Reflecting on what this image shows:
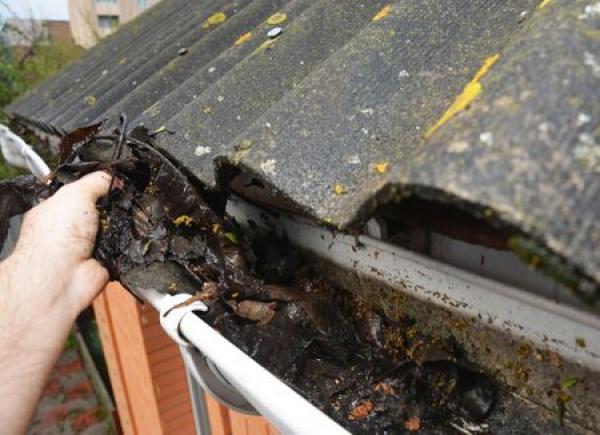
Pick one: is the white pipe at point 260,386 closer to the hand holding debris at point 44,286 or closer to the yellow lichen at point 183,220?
the yellow lichen at point 183,220

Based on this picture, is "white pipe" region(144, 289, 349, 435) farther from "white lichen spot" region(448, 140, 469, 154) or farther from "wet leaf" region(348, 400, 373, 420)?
"white lichen spot" region(448, 140, 469, 154)

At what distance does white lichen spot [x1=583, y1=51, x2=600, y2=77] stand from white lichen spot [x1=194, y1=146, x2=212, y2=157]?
0.84 metres

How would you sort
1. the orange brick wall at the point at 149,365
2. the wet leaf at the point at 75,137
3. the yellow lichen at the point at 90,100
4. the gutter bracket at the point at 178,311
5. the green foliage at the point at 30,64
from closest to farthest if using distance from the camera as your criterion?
the gutter bracket at the point at 178,311
the wet leaf at the point at 75,137
the yellow lichen at the point at 90,100
the orange brick wall at the point at 149,365
the green foliage at the point at 30,64

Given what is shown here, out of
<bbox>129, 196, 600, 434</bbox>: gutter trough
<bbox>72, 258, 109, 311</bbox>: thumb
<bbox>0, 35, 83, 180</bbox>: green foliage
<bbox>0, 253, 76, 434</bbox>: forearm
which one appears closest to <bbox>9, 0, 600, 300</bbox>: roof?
<bbox>129, 196, 600, 434</bbox>: gutter trough

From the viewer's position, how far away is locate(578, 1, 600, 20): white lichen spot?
67cm

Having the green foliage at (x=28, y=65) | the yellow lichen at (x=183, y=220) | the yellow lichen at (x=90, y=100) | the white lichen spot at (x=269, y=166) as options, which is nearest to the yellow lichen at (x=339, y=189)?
the white lichen spot at (x=269, y=166)

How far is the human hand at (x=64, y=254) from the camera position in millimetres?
1284

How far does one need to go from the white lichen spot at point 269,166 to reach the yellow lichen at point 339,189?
12 centimetres

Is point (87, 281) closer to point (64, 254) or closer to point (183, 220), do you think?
point (64, 254)

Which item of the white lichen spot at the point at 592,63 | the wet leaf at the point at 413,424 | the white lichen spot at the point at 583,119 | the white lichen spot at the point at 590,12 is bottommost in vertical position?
the wet leaf at the point at 413,424

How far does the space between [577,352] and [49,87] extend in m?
4.54

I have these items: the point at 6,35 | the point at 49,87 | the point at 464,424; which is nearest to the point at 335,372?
the point at 464,424

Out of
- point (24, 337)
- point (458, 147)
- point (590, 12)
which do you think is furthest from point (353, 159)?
point (24, 337)

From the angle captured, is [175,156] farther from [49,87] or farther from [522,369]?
[49,87]
